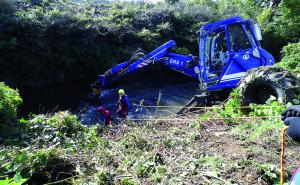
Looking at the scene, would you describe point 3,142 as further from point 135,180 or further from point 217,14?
point 217,14

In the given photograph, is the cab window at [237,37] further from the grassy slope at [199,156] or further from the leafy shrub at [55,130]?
the leafy shrub at [55,130]

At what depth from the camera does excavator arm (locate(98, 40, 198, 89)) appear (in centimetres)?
1202

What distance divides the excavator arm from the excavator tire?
3.81 m

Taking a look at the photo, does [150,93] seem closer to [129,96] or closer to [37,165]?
[129,96]

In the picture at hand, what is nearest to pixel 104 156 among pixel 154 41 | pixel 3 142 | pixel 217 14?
pixel 3 142

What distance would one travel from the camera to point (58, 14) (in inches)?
652

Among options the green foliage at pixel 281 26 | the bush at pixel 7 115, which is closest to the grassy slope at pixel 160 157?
the bush at pixel 7 115

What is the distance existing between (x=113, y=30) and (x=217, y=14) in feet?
32.5

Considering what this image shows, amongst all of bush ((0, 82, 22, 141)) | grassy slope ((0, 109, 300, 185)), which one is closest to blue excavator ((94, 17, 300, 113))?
grassy slope ((0, 109, 300, 185))

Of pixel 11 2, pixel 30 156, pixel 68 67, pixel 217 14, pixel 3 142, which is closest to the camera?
pixel 30 156

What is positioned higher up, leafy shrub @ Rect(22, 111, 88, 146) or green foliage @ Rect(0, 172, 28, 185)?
green foliage @ Rect(0, 172, 28, 185)

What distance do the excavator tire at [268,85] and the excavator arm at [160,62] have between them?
3815 mm

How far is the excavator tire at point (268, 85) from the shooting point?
738 cm

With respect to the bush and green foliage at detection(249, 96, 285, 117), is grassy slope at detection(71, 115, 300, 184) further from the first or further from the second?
the bush
